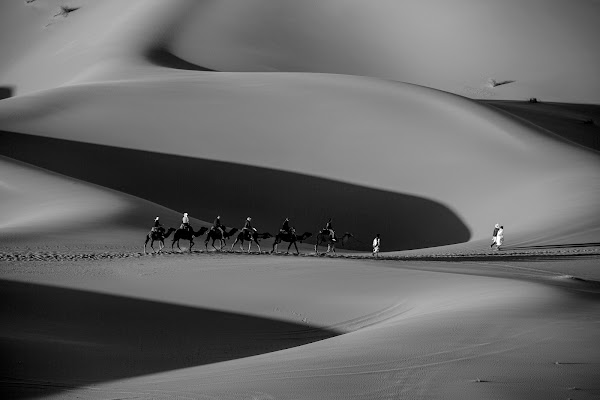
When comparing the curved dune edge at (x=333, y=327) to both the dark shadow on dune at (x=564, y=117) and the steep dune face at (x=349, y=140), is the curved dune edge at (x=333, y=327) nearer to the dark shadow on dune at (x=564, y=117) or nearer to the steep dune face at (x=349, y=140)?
the steep dune face at (x=349, y=140)

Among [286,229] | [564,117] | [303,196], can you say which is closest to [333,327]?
[286,229]

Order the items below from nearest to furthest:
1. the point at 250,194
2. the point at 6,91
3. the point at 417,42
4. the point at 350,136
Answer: the point at 250,194 → the point at 350,136 → the point at 6,91 → the point at 417,42

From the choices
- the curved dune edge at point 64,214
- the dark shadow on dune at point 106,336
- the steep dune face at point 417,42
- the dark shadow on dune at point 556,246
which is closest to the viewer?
the dark shadow on dune at point 106,336

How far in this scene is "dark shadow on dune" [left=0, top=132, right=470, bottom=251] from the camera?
37.0 metres

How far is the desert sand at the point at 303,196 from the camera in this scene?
12.1m

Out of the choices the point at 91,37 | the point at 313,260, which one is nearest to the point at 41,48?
the point at 91,37

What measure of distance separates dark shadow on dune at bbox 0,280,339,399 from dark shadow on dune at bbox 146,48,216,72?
50.7 m

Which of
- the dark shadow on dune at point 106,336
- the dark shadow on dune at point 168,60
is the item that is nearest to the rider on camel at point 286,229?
the dark shadow on dune at point 106,336

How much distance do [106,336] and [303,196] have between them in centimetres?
2387

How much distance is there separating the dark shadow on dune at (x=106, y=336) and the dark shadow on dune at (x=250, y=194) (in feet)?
62.0

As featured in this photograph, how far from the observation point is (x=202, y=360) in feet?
47.5

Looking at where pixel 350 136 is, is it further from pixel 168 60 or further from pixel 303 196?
pixel 168 60

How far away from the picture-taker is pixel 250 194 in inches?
1528

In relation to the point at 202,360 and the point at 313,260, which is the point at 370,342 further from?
the point at 313,260
